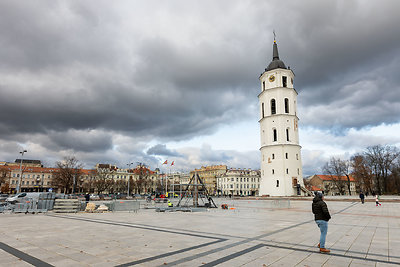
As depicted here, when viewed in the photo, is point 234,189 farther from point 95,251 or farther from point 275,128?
point 95,251

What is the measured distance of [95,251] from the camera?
7.49m

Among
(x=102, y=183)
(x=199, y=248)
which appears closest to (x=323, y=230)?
(x=199, y=248)

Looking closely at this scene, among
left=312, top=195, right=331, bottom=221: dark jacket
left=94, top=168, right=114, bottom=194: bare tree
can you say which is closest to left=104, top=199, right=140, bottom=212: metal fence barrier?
left=312, top=195, right=331, bottom=221: dark jacket

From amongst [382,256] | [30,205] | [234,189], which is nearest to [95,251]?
[382,256]

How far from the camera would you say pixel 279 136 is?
53.9m

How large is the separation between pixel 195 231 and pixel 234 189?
117765mm

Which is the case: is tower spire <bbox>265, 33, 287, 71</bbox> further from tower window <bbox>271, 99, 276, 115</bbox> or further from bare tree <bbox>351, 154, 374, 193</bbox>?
bare tree <bbox>351, 154, 374, 193</bbox>

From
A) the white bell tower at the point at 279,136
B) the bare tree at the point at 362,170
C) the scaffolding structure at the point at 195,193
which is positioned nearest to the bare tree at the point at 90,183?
the white bell tower at the point at 279,136

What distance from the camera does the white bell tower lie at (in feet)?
172

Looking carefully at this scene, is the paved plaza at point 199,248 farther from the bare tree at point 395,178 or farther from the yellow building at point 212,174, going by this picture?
the yellow building at point 212,174

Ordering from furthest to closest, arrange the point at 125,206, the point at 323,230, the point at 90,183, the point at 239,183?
the point at 239,183 → the point at 90,183 → the point at 125,206 → the point at 323,230

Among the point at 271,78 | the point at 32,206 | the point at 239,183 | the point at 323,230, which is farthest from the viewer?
the point at 239,183

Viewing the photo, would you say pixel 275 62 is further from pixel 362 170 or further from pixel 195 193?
pixel 195 193

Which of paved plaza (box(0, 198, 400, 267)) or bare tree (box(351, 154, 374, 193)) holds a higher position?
bare tree (box(351, 154, 374, 193))
